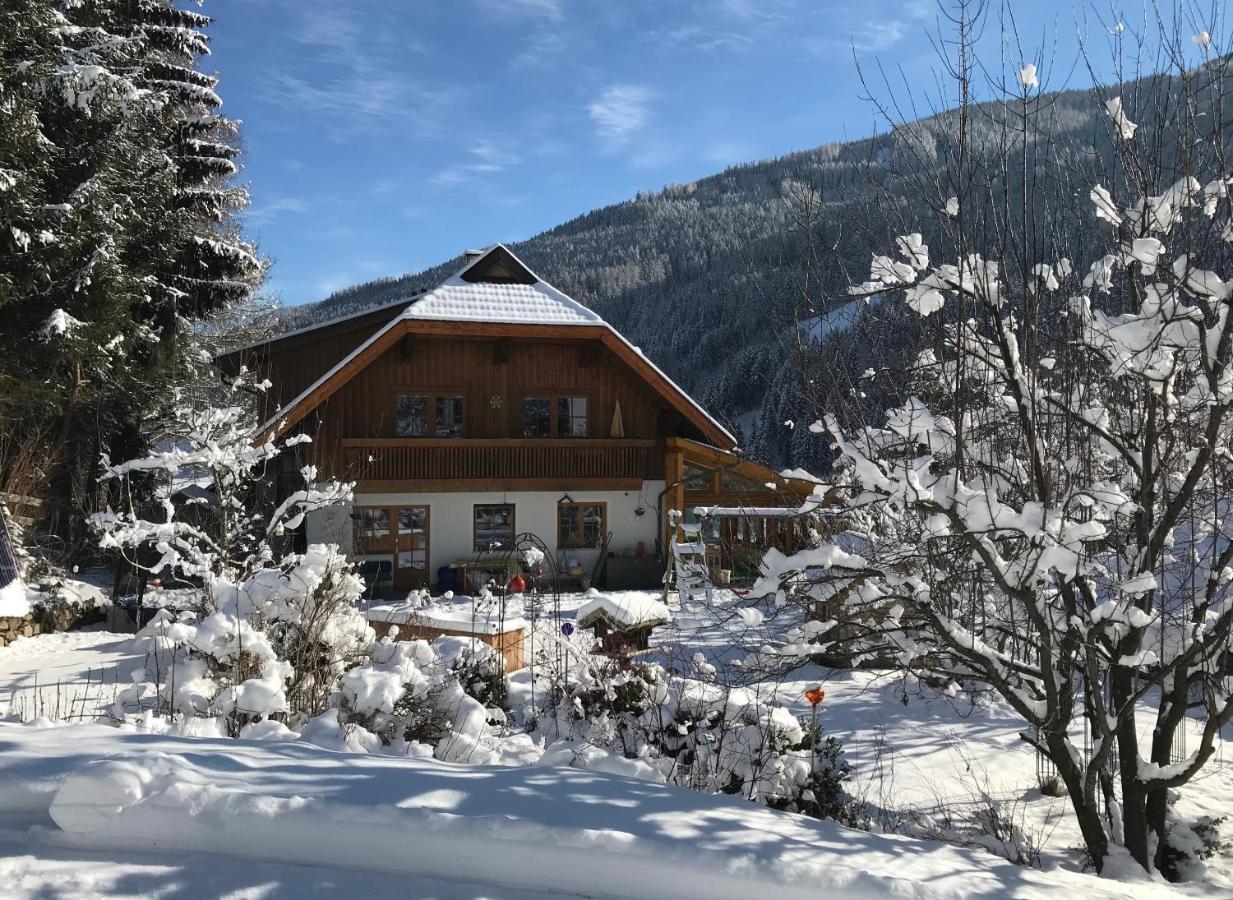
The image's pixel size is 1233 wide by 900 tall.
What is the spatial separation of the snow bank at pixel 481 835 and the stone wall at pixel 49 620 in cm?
1088

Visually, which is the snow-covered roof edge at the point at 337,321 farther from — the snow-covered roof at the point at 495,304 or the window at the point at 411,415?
the window at the point at 411,415

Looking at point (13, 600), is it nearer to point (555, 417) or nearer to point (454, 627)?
point (454, 627)

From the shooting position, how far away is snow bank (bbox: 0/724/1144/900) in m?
2.97

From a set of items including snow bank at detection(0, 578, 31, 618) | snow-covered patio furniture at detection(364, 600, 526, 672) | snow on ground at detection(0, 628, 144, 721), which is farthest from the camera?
snow bank at detection(0, 578, 31, 618)

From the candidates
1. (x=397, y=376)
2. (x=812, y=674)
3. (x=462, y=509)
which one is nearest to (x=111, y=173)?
(x=397, y=376)

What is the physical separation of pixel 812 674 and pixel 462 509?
9295 mm

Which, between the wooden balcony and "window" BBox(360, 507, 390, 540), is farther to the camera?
"window" BBox(360, 507, 390, 540)

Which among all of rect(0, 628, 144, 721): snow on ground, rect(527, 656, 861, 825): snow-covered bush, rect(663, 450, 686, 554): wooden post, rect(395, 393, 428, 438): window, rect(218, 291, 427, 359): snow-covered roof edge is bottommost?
rect(0, 628, 144, 721): snow on ground

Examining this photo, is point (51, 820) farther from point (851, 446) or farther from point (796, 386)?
point (796, 386)

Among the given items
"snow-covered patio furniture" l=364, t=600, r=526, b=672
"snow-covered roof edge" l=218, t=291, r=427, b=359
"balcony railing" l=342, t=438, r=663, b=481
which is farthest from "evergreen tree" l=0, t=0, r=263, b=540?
"snow-covered patio furniture" l=364, t=600, r=526, b=672

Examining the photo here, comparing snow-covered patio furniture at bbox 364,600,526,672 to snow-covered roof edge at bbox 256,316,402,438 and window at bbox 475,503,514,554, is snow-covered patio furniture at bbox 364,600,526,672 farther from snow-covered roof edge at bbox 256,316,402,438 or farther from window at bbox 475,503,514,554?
window at bbox 475,503,514,554

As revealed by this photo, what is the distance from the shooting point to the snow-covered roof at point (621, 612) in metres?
10.7

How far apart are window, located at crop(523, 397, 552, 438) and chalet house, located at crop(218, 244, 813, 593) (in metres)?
0.03

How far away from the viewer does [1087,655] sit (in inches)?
183
